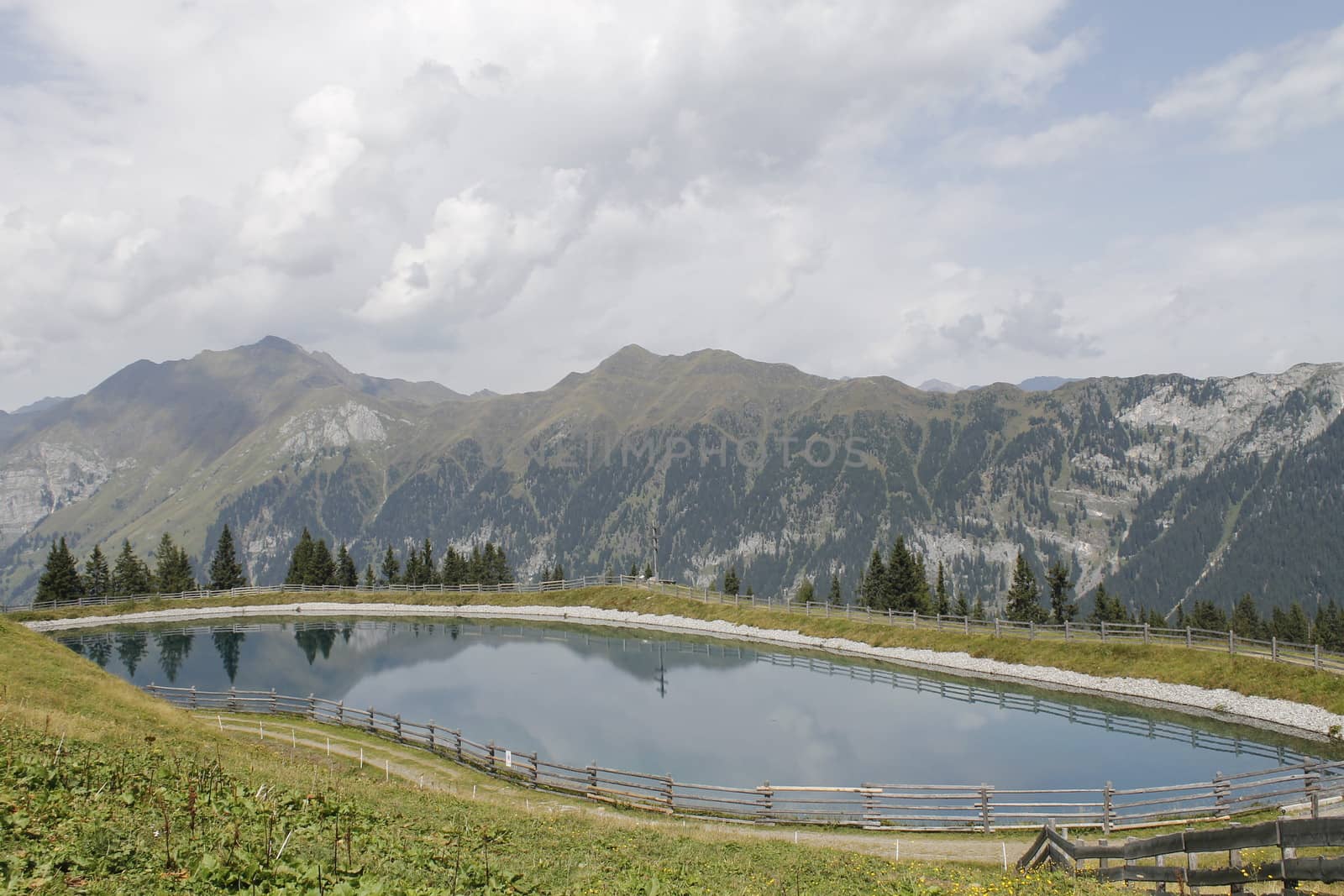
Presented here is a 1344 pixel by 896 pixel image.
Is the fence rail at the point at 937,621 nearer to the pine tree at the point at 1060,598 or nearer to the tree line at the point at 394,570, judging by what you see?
the tree line at the point at 394,570

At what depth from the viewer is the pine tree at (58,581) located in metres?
110

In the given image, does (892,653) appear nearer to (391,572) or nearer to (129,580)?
(391,572)

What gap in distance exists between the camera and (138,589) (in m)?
116

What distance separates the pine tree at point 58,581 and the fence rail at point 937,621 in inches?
82.1

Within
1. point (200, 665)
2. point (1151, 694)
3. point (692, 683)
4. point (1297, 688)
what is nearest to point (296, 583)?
point (200, 665)

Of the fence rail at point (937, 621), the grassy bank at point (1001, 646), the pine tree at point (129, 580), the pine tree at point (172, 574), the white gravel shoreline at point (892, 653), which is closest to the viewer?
the white gravel shoreline at point (892, 653)

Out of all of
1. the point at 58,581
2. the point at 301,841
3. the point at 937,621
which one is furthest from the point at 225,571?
the point at 301,841

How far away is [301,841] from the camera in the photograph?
14.1 m

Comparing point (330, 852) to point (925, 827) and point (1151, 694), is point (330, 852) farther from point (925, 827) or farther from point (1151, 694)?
point (1151, 694)

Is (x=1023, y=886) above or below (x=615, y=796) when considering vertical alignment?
above

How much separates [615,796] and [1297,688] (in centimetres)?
3943

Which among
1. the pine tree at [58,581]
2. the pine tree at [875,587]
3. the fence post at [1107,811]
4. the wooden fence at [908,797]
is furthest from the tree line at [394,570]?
the fence post at [1107,811]

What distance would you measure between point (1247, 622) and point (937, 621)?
76.4 m

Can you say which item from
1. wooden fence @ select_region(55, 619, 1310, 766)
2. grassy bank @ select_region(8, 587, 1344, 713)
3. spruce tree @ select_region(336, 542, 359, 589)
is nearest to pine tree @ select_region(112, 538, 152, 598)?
grassy bank @ select_region(8, 587, 1344, 713)
